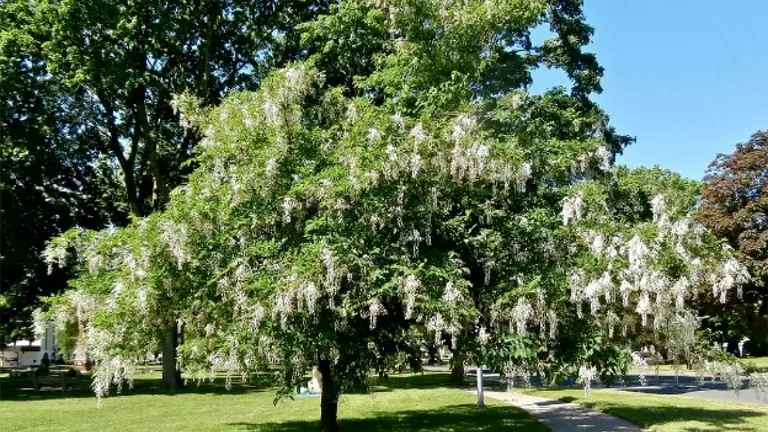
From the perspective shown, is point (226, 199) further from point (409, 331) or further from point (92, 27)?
point (92, 27)

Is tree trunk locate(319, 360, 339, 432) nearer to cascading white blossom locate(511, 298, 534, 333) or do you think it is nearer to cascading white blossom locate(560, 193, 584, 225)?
cascading white blossom locate(511, 298, 534, 333)

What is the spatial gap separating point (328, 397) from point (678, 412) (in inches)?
309

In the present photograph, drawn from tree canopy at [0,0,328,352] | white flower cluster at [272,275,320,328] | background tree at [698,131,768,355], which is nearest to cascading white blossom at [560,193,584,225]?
white flower cluster at [272,275,320,328]

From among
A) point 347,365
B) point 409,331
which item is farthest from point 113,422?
point 409,331

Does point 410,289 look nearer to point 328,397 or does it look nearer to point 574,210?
point 574,210

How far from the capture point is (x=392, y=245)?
9.62 meters

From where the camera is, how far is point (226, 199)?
10.5 m

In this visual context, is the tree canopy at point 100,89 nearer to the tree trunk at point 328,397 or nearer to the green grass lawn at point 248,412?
the green grass lawn at point 248,412

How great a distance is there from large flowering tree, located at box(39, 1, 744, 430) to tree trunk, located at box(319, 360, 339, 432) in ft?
0.12

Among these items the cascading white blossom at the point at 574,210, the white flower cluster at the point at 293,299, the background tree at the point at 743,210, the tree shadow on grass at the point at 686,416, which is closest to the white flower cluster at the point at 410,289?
the white flower cluster at the point at 293,299

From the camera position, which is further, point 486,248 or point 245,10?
point 245,10

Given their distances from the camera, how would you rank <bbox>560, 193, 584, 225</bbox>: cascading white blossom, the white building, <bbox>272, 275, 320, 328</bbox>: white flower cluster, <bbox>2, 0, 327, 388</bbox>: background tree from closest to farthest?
<bbox>272, 275, 320, 328</bbox>: white flower cluster → <bbox>560, 193, 584, 225</bbox>: cascading white blossom → <bbox>2, 0, 327, 388</bbox>: background tree → the white building

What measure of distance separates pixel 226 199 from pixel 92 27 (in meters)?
13.3

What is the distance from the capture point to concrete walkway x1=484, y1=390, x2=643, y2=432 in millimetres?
12922
